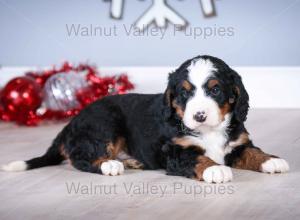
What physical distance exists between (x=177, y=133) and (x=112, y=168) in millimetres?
425

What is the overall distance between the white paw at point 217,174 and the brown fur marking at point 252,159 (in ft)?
1.01

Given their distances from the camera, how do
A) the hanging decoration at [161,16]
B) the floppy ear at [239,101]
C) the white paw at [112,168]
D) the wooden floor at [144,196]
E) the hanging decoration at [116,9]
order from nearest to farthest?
the wooden floor at [144,196] < the floppy ear at [239,101] < the white paw at [112,168] < the hanging decoration at [161,16] < the hanging decoration at [116,9]

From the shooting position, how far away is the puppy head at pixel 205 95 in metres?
3.43

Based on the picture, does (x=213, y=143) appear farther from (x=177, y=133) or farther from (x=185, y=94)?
(x=185, y=94)

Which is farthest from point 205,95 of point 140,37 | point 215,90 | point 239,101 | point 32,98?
point 140,37

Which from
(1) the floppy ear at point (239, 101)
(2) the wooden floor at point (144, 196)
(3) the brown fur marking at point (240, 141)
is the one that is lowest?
(2) the wooden floor at point (144, 196)

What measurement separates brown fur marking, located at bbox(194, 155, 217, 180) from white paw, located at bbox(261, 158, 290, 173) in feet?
1.09

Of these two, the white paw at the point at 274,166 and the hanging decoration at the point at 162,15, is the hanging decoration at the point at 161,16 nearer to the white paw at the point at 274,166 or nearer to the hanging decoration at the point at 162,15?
the hanging decoration at the point at 162,15

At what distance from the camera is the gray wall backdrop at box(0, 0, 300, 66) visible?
6557mm

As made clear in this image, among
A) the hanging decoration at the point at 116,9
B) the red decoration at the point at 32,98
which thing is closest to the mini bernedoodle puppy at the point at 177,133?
the red decoration at the point at 32,98

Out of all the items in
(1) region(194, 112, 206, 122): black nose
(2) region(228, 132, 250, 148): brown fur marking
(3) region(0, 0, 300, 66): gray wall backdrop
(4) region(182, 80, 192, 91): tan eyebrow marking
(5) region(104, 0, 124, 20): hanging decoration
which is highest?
(5) region(104, 0, 124, 20): hanging decoration

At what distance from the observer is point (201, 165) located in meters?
3.49

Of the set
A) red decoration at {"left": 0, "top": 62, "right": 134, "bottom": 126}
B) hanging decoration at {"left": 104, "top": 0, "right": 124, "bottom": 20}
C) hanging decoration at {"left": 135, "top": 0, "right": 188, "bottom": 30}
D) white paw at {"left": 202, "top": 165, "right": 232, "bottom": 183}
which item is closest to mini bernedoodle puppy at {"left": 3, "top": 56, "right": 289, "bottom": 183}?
white paw at {"left": 202, "top": 165, "right": 232, "bottom": 183}

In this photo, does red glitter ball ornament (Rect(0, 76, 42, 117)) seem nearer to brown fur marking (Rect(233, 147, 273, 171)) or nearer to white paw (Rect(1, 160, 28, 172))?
white paw (Rect(1, 160, 28, 172))
